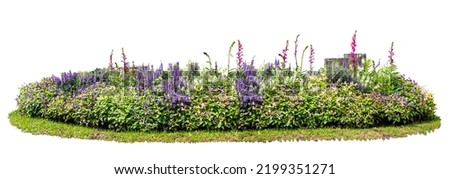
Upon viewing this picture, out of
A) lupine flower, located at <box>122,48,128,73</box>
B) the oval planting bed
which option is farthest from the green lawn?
lupine flower, located at <box>122,48,128,73</box>

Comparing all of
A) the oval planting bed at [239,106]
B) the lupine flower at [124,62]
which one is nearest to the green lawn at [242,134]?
the oval planting bed at [239,106]

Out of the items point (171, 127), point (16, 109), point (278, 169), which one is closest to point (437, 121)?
point (278, 169)

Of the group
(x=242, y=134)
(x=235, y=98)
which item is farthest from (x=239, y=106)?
(x=242, y=134)

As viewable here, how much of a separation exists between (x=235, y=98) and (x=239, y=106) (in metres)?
0.15

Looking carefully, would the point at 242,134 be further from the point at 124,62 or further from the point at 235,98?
the point at 124,62

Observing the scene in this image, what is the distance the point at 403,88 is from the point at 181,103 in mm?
3828

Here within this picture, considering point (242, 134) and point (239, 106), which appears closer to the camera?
point (242, 134)

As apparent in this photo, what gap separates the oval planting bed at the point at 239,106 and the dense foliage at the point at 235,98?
0.02 meters

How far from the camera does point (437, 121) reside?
46.6 ft

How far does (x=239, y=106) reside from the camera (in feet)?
43.8

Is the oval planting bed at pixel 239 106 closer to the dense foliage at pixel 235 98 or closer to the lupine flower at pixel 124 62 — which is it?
the dense foliage at pixel 235 98

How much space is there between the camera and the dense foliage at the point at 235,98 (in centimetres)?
1327

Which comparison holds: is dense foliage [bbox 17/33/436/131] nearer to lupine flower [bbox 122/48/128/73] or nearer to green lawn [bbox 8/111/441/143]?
lupine flower [bbox 122/48/128/73]

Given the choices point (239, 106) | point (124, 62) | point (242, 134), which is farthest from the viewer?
point (124, 62)
